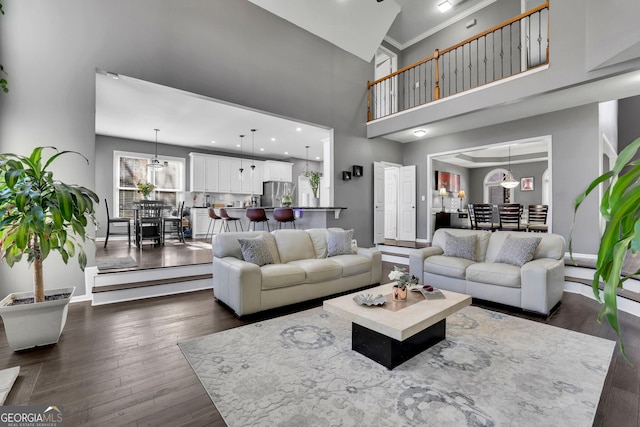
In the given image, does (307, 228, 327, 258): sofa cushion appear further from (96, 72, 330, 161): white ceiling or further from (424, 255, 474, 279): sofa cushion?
(96, 72, 330, 161): white ceiling

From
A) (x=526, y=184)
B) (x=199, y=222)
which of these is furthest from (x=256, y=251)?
(x=526, y=184)

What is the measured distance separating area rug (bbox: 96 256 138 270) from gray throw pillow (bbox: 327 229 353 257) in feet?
9.27

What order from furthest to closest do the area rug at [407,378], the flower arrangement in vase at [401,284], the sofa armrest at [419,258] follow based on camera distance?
the sofa armrest at [419,258]
the flower arrangement in vase at [401,284]
the area rug at [407,378]

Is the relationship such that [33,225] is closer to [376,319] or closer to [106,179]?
[376,319]

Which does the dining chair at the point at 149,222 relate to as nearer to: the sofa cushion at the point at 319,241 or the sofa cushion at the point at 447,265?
the sofa cushion at the point at 319,241

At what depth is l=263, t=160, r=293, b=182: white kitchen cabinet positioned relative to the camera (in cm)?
1023

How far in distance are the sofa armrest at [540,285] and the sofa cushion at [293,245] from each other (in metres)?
2.57

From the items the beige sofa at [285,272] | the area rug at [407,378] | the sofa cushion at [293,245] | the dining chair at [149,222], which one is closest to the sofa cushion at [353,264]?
the beige sofa at [285,272]

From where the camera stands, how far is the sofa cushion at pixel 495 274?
Result: 10.7 ft

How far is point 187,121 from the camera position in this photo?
6.52 meters

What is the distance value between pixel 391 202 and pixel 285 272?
5.32 m

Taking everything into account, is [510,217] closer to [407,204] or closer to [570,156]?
[570,156]

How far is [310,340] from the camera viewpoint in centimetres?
259
